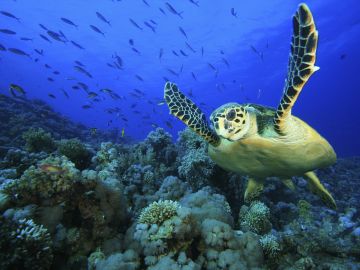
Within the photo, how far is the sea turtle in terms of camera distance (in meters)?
2.72

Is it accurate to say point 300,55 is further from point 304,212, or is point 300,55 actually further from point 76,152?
point 76,152

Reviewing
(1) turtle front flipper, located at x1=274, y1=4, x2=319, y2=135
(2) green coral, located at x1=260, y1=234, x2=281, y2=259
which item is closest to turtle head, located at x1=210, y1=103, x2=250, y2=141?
(1) turtle front flipper, located at x1=274, y1=4, x2=319, y2=135

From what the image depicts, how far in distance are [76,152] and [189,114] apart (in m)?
2.72

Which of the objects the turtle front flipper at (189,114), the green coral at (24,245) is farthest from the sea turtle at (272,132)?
the green coral at (24,245)

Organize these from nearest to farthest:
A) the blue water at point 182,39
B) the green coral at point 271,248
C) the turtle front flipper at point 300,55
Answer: the turtle front flipper at point 300,55
the green coral at point 271,248
the blue water at point 182,39

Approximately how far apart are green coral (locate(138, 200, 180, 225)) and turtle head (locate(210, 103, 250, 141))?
124 cm

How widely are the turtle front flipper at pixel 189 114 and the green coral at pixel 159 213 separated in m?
1.77

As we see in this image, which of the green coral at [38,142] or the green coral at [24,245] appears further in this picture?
the green coral at [38,142]

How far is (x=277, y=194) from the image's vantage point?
21.2 feet

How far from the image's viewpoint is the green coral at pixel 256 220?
384cm

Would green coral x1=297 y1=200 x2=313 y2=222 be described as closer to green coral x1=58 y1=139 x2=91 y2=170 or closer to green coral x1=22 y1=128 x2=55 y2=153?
green coral x1=58 y1=139 x2=91 y2=170

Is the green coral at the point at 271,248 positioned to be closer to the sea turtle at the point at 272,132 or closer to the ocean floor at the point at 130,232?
the ocean floor at the point at 130,232

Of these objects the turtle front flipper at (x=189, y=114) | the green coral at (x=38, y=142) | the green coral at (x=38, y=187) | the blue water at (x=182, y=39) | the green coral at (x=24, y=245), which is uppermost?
the blue water at (x=182, y=39)

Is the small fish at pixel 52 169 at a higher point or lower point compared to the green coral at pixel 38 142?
lower
